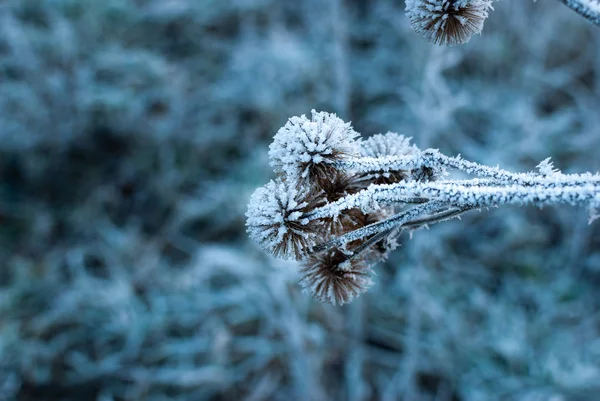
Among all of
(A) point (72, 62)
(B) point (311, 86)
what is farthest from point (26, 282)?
(B) point (311, 86)

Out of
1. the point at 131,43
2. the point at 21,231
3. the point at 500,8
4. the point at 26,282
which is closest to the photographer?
the point at 26,282

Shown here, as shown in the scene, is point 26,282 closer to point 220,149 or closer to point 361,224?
point 220,149

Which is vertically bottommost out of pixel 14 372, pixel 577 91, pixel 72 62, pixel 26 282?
pixel 14 372

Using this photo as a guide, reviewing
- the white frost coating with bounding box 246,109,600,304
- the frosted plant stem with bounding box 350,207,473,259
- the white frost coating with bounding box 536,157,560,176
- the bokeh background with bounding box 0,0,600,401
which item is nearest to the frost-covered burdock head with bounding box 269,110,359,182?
the white frost coating with bounding box 246,109,600,304

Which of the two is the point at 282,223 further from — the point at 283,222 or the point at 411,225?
the point at 411,225

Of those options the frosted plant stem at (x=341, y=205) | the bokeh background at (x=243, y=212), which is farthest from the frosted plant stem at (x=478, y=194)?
the bokeh background at (x=243, y=212)

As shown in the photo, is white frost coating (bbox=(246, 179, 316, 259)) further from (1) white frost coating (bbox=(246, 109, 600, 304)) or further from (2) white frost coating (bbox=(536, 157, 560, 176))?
(2) white frost coating (bbox=(536, 157, 560, 176))

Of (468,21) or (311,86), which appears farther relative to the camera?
(311,86)
